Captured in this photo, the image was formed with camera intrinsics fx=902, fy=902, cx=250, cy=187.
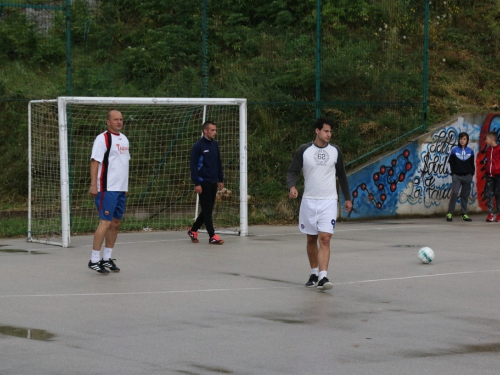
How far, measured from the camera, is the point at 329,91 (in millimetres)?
19875

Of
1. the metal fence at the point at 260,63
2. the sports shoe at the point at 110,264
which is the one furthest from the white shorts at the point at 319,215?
the metal fence at the point at 260,63

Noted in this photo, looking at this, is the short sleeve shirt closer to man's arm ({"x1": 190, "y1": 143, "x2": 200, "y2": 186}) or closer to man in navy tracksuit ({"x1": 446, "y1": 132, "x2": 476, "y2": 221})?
man's arm ({"x1": 190, "y1": 143, "x2": 200, "y2": 186})

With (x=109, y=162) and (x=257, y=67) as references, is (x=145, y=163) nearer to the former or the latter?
(x=257, y=67)

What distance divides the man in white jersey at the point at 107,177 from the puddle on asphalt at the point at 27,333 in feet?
11.0

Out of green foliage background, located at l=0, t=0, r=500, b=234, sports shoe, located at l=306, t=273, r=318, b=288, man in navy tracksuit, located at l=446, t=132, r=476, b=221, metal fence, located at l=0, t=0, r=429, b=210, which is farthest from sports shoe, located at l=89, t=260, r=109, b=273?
man in navy tracksuit, located at l=446, t=132, r=476, b=221

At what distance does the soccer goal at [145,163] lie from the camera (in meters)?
15.7

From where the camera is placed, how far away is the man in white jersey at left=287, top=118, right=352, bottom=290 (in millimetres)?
10250

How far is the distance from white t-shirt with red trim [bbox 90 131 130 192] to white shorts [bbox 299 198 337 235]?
8.26ft

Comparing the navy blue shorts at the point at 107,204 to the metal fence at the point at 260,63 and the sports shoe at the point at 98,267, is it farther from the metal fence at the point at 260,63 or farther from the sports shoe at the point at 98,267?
the metal fence at the point at 260,63

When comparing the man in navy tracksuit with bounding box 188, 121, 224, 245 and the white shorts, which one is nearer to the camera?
the white shorts

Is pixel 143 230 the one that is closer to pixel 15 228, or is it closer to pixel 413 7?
pixel 15 228

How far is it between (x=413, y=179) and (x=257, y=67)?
428 centimetres

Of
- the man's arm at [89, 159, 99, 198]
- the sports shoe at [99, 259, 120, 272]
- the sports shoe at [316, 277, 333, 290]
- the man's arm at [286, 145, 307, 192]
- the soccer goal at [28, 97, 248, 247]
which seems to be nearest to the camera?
the sports shoe at [316, 277, 333, 290]

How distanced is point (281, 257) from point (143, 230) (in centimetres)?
457
